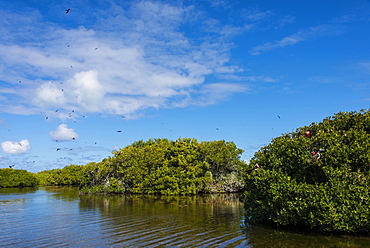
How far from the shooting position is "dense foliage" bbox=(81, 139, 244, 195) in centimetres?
5038

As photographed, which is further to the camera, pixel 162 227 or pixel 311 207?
pixel 162 227

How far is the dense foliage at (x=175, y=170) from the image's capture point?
5038 centimetres

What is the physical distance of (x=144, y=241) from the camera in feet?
50.9

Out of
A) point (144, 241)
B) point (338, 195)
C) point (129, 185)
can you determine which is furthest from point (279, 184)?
point (129, 185)

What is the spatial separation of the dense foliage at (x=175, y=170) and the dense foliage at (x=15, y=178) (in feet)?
156

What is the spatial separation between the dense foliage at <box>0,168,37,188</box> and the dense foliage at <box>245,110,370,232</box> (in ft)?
314

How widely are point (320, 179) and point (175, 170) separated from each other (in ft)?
120

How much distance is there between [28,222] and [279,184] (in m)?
20.4

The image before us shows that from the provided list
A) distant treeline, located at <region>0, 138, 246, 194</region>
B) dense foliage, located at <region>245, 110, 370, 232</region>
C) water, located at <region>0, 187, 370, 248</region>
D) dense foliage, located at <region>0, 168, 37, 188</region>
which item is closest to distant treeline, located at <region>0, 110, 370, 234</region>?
dense foliage, located at <region>245, 110, 370, 232</region>

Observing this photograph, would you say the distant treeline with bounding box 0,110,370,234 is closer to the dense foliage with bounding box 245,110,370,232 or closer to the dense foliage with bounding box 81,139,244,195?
the dense foliage with bounding box 245,110,370,232

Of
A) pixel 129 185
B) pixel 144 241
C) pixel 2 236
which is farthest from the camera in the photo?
pixel 129 185

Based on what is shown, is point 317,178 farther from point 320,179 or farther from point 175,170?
point 175,170

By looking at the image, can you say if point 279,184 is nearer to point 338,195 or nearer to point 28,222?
point 338,195

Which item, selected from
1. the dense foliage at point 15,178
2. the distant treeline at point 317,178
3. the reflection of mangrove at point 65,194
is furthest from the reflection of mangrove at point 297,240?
the dense foliage at point 15,178
